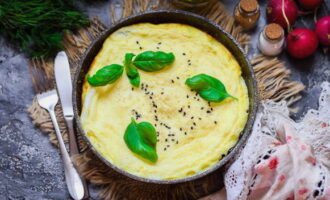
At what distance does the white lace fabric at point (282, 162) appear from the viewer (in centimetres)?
233

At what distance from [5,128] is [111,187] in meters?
0.58

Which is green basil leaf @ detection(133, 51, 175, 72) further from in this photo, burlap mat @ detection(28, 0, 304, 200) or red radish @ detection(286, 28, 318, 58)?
red radish @ detection(286, 28, 318, 58)

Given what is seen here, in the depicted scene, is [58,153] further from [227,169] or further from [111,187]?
[227,169]

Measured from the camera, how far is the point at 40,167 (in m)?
2.62

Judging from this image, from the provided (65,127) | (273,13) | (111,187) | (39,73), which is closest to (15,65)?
(39,73)

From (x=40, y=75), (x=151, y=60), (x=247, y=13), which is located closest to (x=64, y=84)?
(x=40, y=75)

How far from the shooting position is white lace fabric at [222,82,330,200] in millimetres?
2332

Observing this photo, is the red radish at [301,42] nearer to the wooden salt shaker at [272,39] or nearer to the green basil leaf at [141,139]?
the wooden salt shaker at [272,39]

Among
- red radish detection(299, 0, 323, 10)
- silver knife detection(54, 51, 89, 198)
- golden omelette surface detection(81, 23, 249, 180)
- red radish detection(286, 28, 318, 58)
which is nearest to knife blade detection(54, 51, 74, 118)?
silver knife detection(54, 51, 89, 198)

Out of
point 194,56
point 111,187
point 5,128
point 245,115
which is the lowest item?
point 111,187

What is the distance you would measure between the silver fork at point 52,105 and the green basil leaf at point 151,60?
1.42 ft

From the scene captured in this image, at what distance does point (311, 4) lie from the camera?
2768 millimetres

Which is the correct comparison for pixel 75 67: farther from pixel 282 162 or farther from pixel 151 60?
pixel 282 162

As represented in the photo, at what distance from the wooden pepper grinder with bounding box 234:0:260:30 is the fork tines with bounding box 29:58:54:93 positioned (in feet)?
3.09
